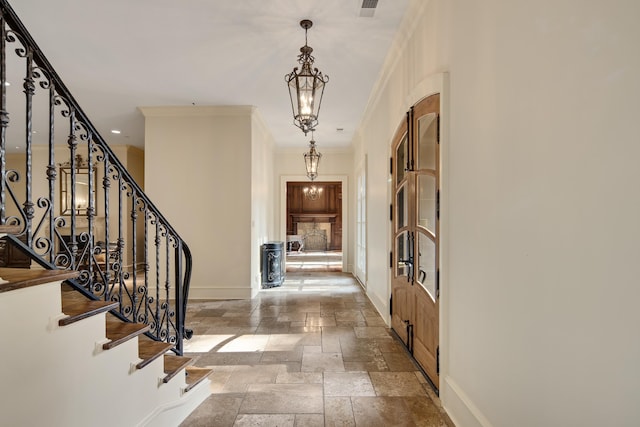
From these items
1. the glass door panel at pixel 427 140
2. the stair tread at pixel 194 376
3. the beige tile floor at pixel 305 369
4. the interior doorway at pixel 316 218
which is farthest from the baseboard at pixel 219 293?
the interior doorway at pixel 316 218

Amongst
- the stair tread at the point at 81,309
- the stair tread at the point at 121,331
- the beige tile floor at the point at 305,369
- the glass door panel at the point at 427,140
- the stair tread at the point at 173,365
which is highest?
the glass door panel at the point at 427,140

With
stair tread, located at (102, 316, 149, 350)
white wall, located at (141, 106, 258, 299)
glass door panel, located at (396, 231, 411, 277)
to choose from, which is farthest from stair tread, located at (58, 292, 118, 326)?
white wall, located at (141, 106, 258, 299)

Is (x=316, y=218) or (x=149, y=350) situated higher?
(x=316, y=218)

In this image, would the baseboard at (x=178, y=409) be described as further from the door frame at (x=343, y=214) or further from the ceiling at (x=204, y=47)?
the door frame at (x=343, y=214)

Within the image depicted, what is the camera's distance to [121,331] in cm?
192

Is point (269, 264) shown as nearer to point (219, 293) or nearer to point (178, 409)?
point (219, 293)

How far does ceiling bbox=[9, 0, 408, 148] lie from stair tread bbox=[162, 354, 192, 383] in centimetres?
295

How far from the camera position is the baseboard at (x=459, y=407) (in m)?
1.94

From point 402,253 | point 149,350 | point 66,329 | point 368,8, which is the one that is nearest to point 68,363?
point 66,329

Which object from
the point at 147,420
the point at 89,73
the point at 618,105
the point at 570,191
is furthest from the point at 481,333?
the point at 89,73

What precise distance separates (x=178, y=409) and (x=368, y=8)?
3.50 meters

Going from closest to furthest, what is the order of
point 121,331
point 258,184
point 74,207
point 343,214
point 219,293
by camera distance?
point 74,207, point 121,331, point 219,293, point 258,184, point 343,214

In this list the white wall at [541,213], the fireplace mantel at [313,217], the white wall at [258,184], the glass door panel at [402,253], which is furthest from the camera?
the fireplace mantel at [313,217]

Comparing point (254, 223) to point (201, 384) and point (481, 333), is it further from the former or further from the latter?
point (481, 333)
